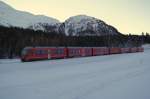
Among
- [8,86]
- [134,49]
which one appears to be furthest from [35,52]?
[134,49]

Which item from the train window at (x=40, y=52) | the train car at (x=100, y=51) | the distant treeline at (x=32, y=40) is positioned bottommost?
the train car at (x=100, y=51)

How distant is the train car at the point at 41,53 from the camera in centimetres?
4209

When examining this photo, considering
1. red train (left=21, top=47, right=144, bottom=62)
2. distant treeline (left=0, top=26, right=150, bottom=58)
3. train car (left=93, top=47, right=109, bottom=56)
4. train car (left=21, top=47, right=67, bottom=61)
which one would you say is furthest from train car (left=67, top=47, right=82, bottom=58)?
distant treeline (left=0, top=26, right=150, bottom=58)

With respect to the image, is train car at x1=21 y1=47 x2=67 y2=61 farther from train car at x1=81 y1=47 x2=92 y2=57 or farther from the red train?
train car at x1=81 y1=47 x2=92 y2=57

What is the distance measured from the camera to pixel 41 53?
1756 inches

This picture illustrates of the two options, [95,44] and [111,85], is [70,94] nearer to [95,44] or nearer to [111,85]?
[111,85]

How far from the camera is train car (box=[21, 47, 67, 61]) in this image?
42094 millimetres

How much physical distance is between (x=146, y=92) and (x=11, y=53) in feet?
173

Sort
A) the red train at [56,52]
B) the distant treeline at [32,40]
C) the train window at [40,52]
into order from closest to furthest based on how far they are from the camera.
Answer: the red train at [56,52], the train window at [40,52], the distant treeline at [32,40]

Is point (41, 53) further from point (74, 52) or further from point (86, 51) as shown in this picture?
point (86, 51)

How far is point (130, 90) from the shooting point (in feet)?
50.6

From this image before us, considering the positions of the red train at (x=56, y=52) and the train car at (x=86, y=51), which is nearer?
the red train at (x=56, y=52)

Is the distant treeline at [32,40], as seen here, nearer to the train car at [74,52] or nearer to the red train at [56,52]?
the train car at [74,52]

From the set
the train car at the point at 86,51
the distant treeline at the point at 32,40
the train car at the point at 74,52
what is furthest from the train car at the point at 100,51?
the distant treeline at the point at 32,40
